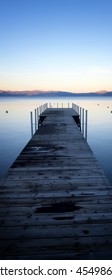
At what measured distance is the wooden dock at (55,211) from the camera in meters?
4.17

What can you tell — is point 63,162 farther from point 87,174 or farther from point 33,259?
point 33,259

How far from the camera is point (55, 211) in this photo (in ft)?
17.9

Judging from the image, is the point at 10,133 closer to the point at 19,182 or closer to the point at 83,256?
the point at 19,182

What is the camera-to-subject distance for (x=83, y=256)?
13.1 feet

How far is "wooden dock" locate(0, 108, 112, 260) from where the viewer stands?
4.17m

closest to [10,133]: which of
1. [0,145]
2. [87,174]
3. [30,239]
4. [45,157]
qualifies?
[0,145]

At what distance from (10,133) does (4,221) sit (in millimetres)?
33121
